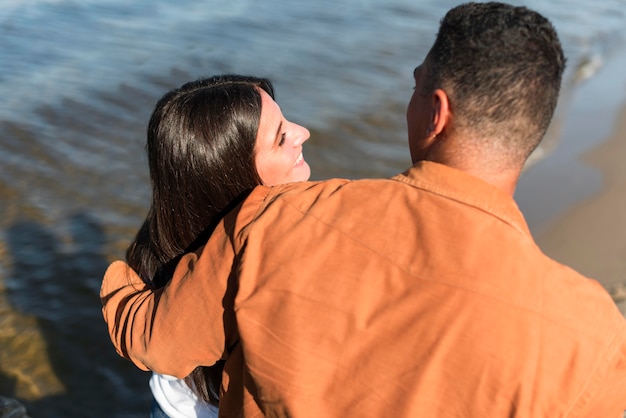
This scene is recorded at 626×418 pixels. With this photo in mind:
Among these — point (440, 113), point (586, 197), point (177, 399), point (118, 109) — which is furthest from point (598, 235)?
point (118, 109)

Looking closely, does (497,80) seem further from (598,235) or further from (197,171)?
(598,235)

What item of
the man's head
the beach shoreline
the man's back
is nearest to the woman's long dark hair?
the man's back

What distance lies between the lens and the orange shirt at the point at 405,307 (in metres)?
1.22

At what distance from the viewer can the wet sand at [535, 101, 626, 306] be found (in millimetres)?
4512

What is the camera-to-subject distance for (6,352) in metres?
3.95

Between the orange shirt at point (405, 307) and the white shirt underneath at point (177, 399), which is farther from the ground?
the orange shirt at point (405, 307)

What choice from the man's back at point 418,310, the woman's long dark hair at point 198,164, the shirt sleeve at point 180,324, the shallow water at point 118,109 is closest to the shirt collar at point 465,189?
the man's back at point 418,310

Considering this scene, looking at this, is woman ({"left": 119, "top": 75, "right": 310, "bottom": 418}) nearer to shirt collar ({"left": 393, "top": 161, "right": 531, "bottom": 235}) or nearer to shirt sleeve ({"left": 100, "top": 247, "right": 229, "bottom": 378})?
shirt sleeve ({"left": 100, "top": 247, "right": 229, "bottom": 378})

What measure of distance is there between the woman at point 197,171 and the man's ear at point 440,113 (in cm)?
70

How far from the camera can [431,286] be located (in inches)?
49.1

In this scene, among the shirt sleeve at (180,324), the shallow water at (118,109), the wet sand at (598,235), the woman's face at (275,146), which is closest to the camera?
the shirt sleeve at (180,324)

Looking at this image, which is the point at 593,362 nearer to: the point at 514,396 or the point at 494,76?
the point at 514,396

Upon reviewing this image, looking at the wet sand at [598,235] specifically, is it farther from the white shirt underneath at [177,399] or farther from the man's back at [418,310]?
the man's back at [418,310]

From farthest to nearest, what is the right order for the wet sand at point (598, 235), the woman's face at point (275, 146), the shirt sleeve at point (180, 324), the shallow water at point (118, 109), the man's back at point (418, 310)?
the wet sand at point (598, 235)
the shallow water at point (118, 109)
the woman's face at point (275, 146)
the shirt sleeve at point (180, 324)
the man's back at point (418, 310)
